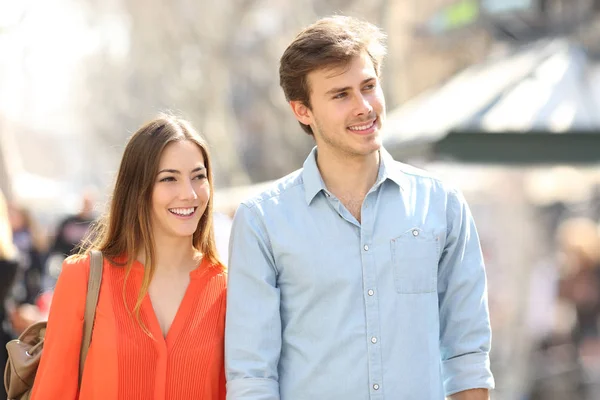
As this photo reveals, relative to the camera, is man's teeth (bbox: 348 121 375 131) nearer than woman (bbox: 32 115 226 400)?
Yes

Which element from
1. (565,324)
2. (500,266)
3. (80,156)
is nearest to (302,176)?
(565,324)

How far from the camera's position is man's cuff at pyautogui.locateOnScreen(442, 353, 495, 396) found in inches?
153

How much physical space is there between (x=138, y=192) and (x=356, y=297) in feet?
3.29

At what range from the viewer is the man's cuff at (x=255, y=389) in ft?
12.4

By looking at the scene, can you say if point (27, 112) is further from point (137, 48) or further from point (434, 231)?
point (434, 231)

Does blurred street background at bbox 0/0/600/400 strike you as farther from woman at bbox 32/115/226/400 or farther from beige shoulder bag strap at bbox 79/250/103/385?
beige shoulder bag strap at bbox 79/250/103/385

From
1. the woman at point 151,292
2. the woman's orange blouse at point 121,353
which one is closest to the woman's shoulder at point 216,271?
the woman at point 151,292

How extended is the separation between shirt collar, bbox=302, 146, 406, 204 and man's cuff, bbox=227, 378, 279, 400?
0.66 meters

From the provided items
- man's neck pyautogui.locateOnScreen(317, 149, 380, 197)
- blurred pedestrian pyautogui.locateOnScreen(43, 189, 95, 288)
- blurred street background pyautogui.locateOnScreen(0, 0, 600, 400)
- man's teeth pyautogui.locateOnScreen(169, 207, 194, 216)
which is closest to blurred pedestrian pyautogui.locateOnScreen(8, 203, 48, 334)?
blurred street background pyautogui.locateOnScreen(0, 0, 600, 400)

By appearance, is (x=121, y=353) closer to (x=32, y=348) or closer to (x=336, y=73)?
(x=32, y=348)

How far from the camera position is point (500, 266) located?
12.3m

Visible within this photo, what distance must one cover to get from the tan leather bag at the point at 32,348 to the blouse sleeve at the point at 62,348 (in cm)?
2

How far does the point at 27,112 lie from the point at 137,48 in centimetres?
3106

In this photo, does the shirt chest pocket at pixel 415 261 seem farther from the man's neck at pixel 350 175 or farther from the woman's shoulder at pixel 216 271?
the woman's shoulder at pixel 216 271
